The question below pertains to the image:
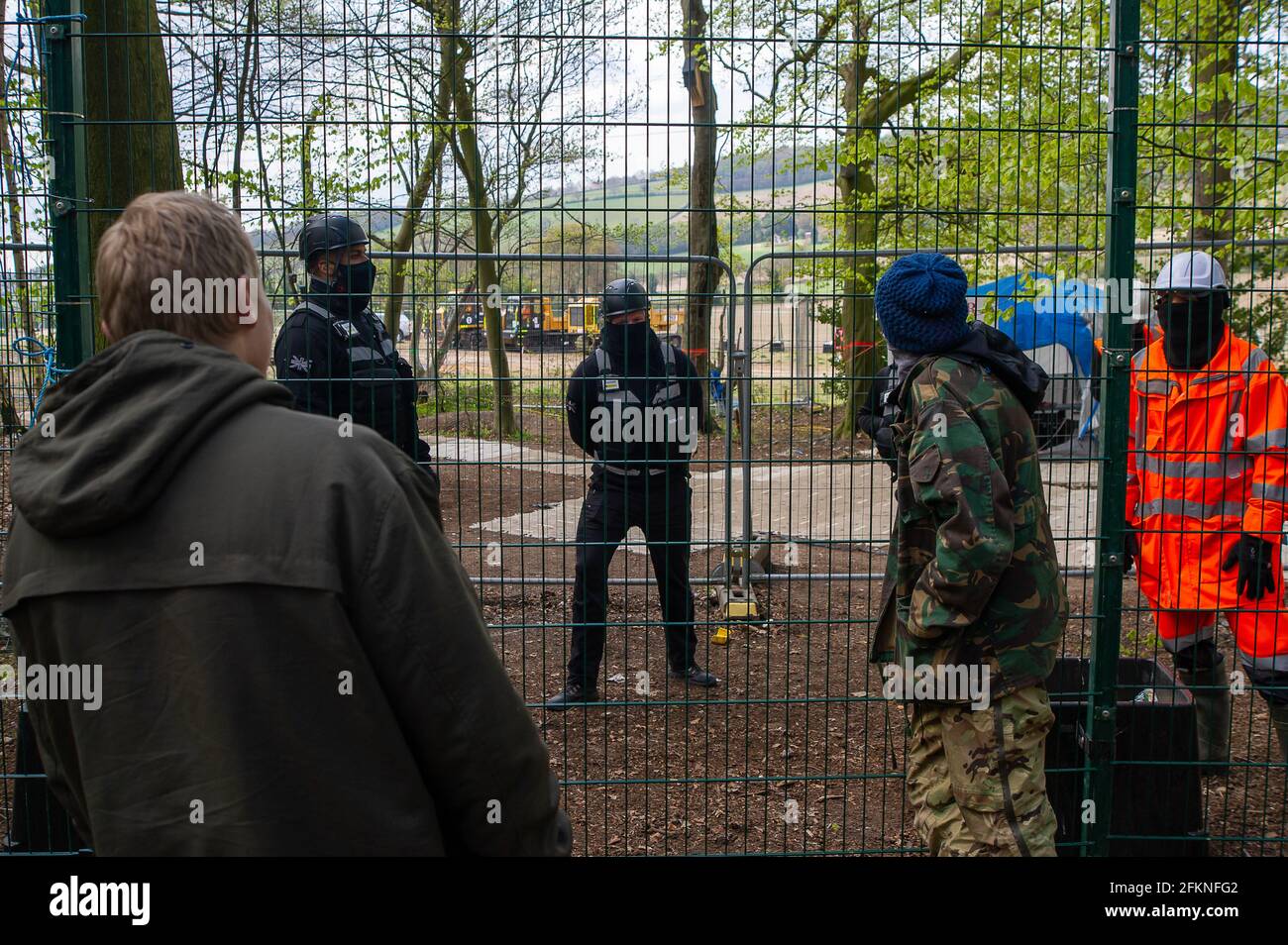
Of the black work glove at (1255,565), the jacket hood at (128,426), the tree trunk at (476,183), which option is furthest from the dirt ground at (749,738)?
the jacket hood at (128,426)

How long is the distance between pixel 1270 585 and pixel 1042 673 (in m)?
1.67

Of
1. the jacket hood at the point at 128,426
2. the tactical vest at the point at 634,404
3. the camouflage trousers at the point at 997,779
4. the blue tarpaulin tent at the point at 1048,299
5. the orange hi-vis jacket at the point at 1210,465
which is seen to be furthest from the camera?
the tactical vest at the point at 634,404

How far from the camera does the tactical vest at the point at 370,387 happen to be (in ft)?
13.4

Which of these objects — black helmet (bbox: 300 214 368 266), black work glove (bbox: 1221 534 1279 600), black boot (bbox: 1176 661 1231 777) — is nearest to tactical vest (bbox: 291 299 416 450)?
black helmet (bbox: 300 214 368 266)

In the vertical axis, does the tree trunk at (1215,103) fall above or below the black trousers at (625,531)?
above

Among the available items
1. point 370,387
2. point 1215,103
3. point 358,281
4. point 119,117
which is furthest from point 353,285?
point 1215,103

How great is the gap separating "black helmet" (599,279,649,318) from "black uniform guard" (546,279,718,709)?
0.02 metres

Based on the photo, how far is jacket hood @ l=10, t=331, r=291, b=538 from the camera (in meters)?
1.67

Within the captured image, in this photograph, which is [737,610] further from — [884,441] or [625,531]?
[884,441]

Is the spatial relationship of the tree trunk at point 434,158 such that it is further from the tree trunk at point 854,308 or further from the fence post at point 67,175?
the tree trunk at point 854,308

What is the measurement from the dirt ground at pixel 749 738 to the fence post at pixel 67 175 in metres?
1.29

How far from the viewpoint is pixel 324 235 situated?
12.7ft
